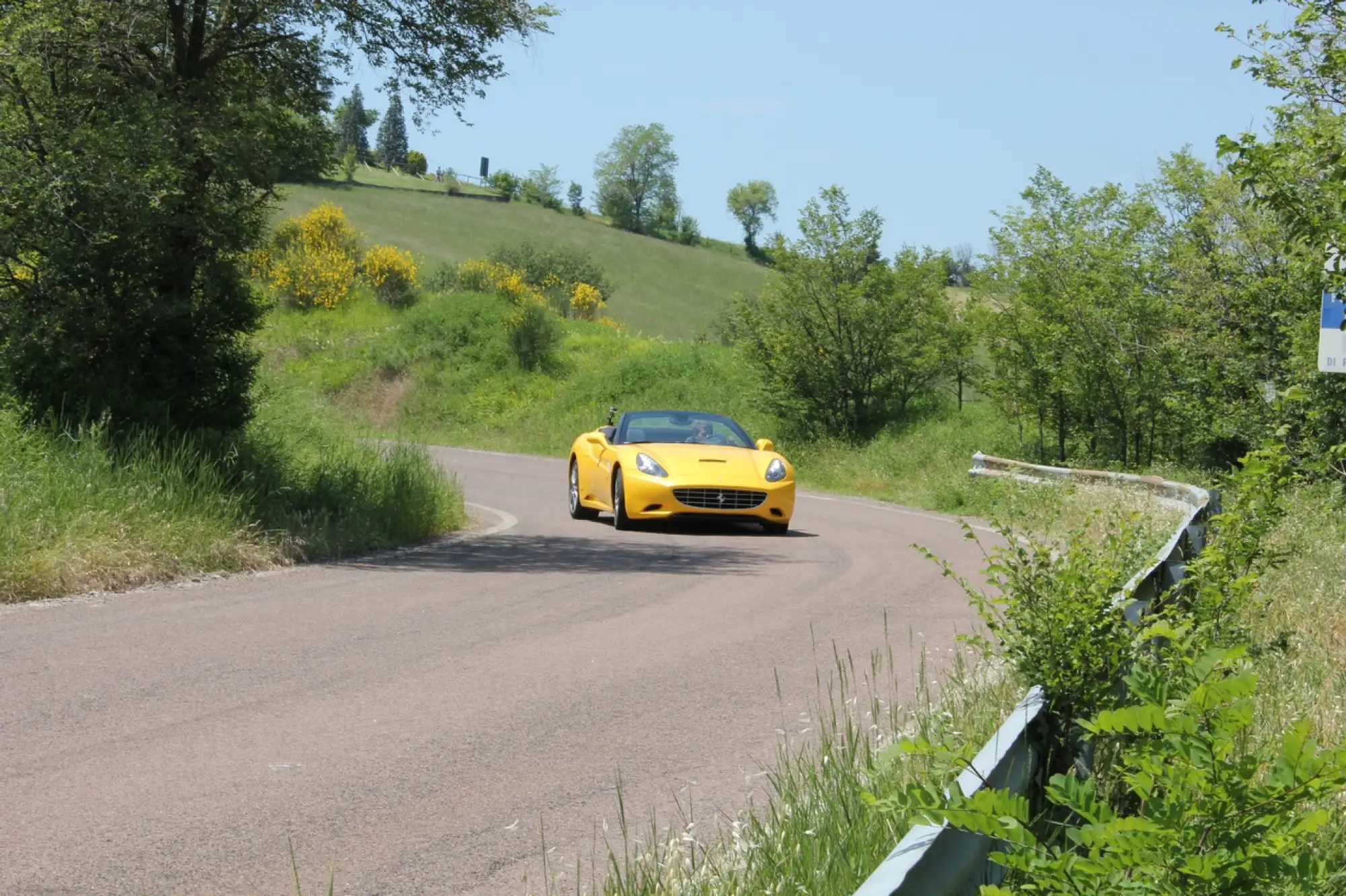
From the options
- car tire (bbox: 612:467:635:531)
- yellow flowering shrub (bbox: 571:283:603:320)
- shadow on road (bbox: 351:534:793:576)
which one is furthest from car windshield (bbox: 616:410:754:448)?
yellow flowering shrub (bbox: 571:283:603:320)

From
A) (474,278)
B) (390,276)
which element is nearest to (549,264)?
(474,278)

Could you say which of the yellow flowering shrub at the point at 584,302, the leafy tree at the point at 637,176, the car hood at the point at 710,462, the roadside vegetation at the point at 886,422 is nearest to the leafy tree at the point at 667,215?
the leafy tree at the point at 637,176

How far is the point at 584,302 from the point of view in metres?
66.3

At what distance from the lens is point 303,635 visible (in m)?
8.64

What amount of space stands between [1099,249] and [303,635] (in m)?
25.6

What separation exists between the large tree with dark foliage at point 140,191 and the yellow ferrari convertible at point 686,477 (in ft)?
14.7

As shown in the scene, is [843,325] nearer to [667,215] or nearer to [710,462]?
[710,462]

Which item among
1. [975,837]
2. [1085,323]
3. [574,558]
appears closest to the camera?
[975,837]

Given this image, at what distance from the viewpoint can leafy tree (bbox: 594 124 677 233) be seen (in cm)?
14112

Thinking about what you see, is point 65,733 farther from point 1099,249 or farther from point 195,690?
point 1099,249

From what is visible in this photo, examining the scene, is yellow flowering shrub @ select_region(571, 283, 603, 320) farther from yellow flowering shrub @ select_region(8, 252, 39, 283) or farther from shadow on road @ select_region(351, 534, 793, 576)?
yellow flowering shrub @ select_region(8, 252, 39, 283)

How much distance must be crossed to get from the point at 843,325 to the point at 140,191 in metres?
24.6

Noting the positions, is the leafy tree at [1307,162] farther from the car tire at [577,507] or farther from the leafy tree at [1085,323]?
the leafy tree at [1085,323]

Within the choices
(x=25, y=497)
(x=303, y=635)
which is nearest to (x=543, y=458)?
(x=25, y=497)
